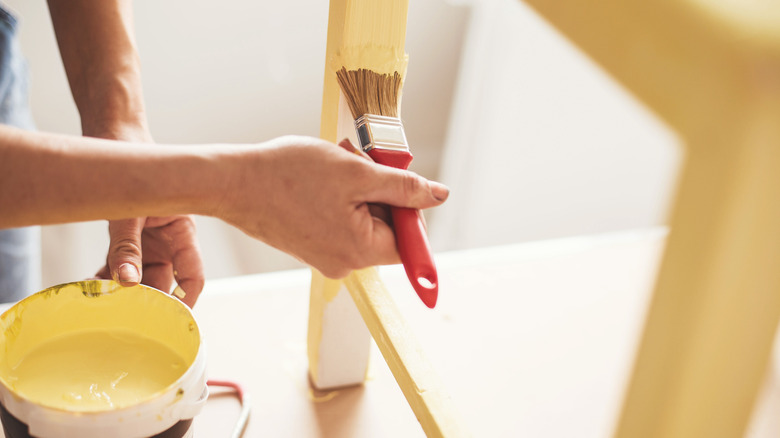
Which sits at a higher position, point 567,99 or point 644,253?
point 567,99

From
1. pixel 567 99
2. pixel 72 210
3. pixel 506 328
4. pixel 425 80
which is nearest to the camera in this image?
pixel 72 210

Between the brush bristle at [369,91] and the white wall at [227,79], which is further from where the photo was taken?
the white wall at [227,79]

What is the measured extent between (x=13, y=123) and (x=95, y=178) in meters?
0.48

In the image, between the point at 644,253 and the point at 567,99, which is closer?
the point at 644,253

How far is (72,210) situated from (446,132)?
4.13ft

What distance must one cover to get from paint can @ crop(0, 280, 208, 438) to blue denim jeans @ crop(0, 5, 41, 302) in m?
0.35

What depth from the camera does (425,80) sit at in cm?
147

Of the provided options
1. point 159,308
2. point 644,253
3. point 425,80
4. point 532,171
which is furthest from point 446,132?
point 159,308

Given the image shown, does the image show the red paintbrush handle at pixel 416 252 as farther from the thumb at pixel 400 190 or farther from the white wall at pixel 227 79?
the white wall at pixel 227 79

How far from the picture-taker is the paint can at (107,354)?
1.16 feet

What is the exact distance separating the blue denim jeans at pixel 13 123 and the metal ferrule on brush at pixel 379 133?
0.46 meters

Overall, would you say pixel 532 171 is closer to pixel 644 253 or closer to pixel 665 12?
pixel 644 253

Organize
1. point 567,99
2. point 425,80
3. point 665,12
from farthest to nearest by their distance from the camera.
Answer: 1. point 425,80
2. point 567,99
3. point 665,12

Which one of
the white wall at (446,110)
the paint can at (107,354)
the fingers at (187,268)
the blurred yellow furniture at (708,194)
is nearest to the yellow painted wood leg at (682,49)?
the blurred yellow furniture at (708,194)
